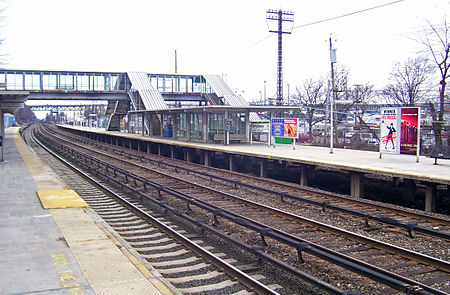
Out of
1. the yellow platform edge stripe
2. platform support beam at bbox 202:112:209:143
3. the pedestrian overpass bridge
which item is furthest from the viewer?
the pedestrian overpass bridge

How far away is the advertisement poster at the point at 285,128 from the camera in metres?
22.1

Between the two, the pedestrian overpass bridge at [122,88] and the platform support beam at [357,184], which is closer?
the platform support beam at [357,184]

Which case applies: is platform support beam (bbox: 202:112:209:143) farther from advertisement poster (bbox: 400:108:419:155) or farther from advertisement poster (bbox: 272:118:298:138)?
advertisement poster (bbox: 400:108:419:155)

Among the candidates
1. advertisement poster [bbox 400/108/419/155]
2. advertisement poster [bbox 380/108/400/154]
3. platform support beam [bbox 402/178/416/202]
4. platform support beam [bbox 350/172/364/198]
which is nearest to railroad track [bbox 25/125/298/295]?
platform support beam [bbox 350/172/364/198]

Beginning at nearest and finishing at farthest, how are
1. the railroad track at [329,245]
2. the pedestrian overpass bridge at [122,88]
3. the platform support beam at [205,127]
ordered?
the railroad track at [329,245] → the platform support beam at [205,127] → the pedestrian overpass bridge at [122,88]

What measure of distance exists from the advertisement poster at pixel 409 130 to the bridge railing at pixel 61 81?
4208cm

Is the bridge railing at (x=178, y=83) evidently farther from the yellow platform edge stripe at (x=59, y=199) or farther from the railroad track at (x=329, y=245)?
the railroad track at (x=329, y=245)

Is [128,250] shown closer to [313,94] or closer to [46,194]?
[46,194]

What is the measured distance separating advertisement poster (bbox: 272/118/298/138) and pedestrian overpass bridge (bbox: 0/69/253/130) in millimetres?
24054

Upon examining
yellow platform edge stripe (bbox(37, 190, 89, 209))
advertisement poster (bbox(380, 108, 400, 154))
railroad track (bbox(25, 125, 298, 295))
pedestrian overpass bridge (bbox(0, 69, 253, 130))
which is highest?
pedestrian overpass bridge (bbox(0, 69, 253, 130))

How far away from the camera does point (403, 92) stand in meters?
32.5

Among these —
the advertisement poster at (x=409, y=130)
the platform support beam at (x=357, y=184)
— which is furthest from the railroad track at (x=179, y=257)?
the advertisement poster at (x=409, y=130)

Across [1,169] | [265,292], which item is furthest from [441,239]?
[1,169]

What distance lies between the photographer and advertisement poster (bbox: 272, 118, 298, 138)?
22.1 metres
